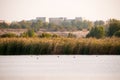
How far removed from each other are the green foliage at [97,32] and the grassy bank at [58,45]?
96 millimetres

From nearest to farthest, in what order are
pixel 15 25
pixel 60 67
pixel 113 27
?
pixel 60 67
pixel 15 25
pixel 113 27


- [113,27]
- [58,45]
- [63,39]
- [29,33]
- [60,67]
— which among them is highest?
[113,27]

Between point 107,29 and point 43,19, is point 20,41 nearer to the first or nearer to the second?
point 43,19

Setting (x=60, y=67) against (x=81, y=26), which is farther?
(x=81, y=26)

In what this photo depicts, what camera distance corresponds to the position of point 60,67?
6.79 meters

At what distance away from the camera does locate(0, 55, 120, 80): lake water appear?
5.70 metres

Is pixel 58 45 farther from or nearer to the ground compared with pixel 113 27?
nearer to the ground

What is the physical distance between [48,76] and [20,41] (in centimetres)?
278

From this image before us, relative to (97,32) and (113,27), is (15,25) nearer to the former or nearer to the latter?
(97,32)

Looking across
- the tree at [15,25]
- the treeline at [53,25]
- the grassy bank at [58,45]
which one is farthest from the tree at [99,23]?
the tree at [15,25]

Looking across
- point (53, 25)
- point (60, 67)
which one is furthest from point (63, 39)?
point (60, 67)

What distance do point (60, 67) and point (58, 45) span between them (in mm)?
1655

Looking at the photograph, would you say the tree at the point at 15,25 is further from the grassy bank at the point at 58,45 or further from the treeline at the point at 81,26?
the grassy bank at the point at 58,45

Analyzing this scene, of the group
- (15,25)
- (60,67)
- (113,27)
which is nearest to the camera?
(60,67)
